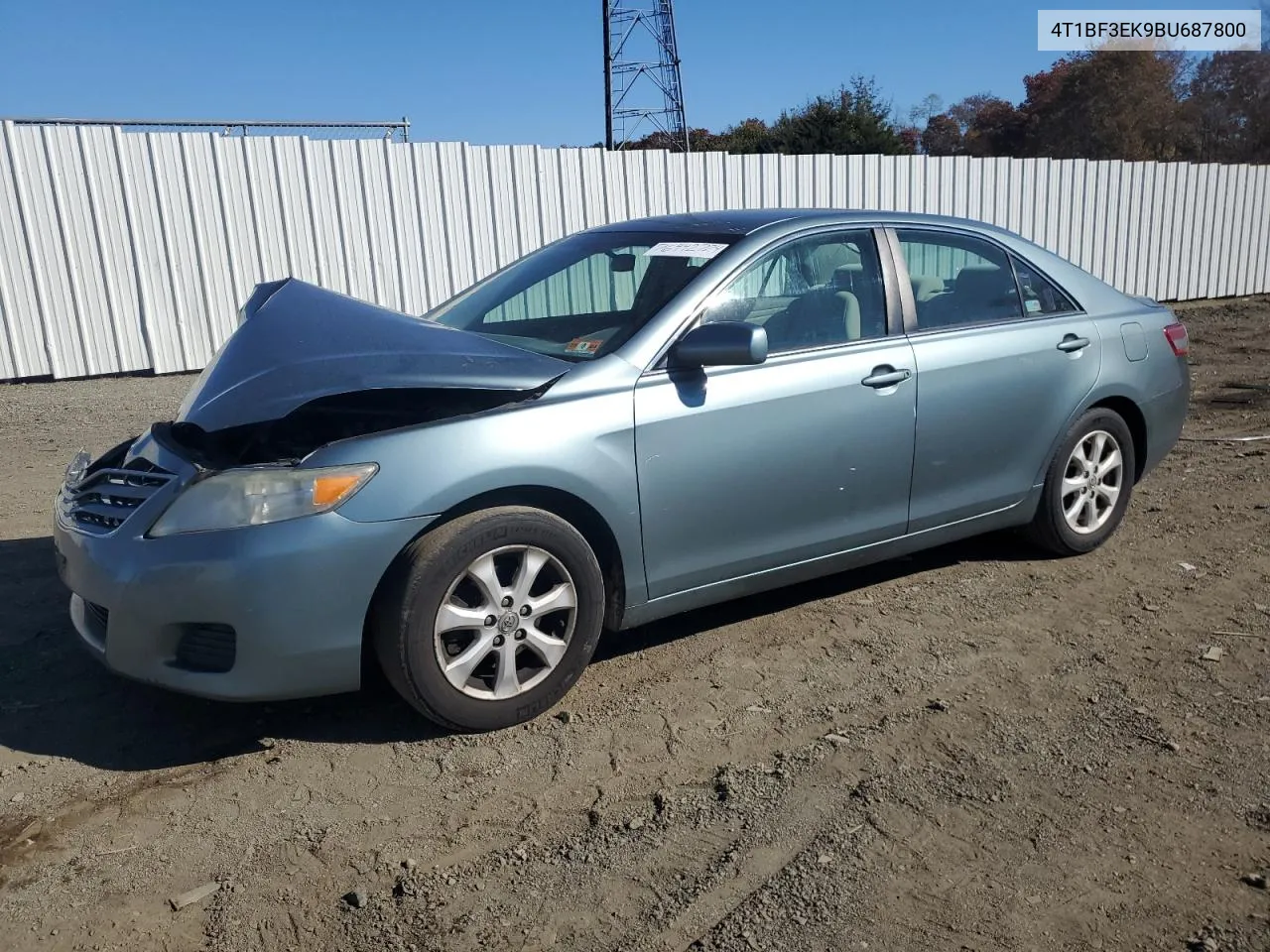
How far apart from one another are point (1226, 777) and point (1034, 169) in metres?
15.0

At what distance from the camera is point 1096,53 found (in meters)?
40.3

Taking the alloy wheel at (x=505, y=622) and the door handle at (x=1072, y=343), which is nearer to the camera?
the alloy wheel at (x=505, y=622)

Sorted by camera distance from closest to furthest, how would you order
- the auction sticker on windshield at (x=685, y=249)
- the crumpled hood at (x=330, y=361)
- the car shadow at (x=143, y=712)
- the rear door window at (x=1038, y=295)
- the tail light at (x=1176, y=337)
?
1. the crumpled hood at (x=330, y=361)
2. the car shadow at (x=143, y=712)
3. the auction sticker on windshield at (x=685, y=249)
4. the rear door window at (x=1038, y=295)
5. the tail light at (x=1176, y=337)

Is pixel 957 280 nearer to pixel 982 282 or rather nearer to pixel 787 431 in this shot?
pixel 982 282

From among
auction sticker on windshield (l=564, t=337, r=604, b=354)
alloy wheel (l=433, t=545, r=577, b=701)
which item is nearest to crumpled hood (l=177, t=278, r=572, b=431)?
auction sticker on windshield (l=564, t=337, r=604, b=354)

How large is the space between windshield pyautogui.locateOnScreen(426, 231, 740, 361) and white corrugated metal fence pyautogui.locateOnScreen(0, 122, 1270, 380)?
723 cm

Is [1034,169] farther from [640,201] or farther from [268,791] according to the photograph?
[268,791]

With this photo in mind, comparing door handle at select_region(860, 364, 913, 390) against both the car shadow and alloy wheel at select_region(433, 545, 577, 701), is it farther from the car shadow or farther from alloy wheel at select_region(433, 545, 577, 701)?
alloy wheel at select_region(433, 545, 577, 701)

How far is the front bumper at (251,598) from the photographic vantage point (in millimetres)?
3020

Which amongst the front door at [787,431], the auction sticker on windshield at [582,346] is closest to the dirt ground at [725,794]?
the front door at [787,431]

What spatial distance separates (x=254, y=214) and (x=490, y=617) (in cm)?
915

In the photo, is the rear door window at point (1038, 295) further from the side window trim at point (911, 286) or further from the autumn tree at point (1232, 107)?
the autumn tree at point (1232, 107)

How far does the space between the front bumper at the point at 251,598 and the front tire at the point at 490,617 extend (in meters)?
0.11

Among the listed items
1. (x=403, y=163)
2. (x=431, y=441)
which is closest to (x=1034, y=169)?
(x=403, y=163)
